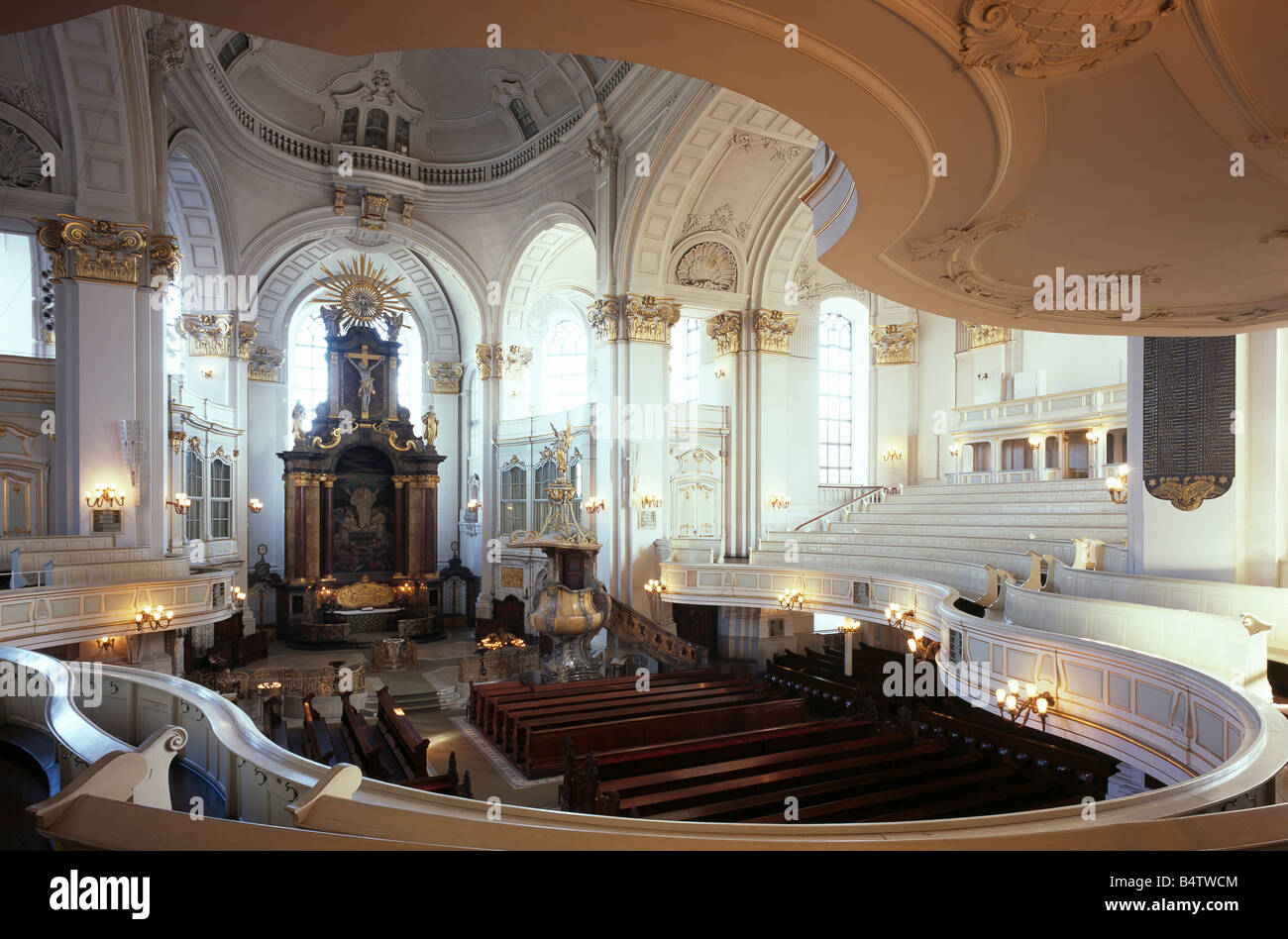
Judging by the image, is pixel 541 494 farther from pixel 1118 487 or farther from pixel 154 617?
pixel 1118 487

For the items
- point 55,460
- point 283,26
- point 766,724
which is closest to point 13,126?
point 55,460

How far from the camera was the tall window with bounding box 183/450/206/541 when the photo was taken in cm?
1808

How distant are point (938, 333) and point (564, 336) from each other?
12.0 metres

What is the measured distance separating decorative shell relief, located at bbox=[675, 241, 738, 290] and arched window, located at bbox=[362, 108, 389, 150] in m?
10.1

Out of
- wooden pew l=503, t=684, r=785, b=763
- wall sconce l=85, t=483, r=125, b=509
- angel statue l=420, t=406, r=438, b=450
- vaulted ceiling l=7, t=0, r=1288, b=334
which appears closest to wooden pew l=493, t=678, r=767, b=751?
wooden pew l=503, t=684, r=785, b=763

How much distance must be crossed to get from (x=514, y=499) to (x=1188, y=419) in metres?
17.1

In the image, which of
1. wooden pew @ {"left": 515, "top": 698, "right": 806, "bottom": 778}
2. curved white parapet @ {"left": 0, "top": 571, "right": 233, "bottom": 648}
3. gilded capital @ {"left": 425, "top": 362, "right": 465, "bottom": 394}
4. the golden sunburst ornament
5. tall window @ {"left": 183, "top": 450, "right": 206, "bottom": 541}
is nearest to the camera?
curved white parapet @ {"left": 0, "top": 571, "right": 233, "bottom": 648}

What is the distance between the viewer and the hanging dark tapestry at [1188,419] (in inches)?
404

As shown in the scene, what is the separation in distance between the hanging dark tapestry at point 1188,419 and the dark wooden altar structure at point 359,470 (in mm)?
19091

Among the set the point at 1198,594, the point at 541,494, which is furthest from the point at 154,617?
the point at 1198,594

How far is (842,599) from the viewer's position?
51.9 feet

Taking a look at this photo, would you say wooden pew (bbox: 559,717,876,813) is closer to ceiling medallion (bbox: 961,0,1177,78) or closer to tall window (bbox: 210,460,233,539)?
ceiling medallion (bbox: 961,0,1177,78)

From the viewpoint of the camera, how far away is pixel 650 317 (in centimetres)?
1947
